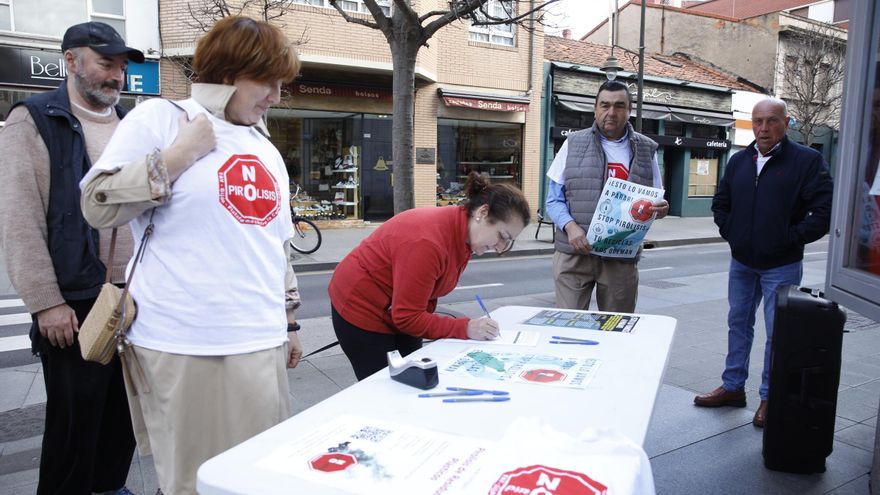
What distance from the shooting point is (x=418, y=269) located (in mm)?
2420

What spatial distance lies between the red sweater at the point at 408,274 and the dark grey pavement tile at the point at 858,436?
253 cm

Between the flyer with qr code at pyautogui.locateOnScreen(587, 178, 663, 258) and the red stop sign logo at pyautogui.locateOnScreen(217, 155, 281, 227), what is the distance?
2150mm

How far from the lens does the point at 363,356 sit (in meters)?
2.74

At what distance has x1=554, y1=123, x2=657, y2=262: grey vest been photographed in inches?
144

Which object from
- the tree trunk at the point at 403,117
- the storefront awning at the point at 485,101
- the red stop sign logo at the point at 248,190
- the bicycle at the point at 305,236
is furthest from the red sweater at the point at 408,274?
the storefront awning at the point at 485,101

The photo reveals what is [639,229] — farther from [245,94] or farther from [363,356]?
[245,94]

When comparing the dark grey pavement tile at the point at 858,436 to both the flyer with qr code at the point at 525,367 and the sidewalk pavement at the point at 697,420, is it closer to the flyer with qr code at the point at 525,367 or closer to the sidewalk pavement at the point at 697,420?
the sidewalk pavement at the point at 697,420

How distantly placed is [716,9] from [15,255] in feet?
127

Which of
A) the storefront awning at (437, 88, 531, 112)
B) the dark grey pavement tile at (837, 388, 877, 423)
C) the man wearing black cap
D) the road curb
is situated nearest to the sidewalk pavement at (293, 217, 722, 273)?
the road curb

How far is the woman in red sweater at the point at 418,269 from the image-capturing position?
245cm

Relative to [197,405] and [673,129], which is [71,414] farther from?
[673,129]

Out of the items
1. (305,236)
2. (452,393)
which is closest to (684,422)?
(452,393)

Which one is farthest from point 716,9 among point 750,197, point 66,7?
point 750,197

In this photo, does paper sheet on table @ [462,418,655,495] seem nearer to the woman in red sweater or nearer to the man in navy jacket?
the woman in red sweater
